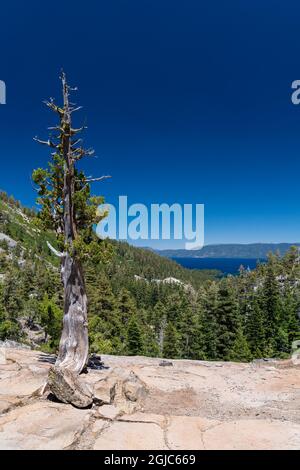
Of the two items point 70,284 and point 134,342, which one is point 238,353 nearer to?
point 134,342

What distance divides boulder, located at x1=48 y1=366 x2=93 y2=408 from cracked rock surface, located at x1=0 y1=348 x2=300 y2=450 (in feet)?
0.75

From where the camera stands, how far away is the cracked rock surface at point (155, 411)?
8.80 meters

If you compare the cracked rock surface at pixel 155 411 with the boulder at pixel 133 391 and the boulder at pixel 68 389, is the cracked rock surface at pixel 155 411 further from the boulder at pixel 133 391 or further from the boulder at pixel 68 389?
the boulder at pixel 68 389

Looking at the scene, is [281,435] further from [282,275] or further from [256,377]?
[282,275]

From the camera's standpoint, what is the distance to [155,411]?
39.4 feet

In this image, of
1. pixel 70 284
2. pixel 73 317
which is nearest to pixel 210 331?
pixel 73 317

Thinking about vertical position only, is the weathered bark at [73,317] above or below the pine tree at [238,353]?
above

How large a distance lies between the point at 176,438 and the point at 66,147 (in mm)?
12504

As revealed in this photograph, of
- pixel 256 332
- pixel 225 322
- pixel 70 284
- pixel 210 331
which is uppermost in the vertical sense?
pixel 70 284

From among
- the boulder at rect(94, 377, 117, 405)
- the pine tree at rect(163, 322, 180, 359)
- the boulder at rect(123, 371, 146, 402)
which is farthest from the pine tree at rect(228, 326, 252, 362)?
the boulder at rect(94, 377, 117, 405)

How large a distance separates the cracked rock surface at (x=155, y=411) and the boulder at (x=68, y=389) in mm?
229

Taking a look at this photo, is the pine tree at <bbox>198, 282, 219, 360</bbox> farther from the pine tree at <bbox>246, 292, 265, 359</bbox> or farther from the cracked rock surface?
the cracked rock surface

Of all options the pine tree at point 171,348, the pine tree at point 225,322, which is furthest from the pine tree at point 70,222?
the pine tree at point 171,348

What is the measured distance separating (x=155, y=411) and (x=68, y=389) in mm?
3186
